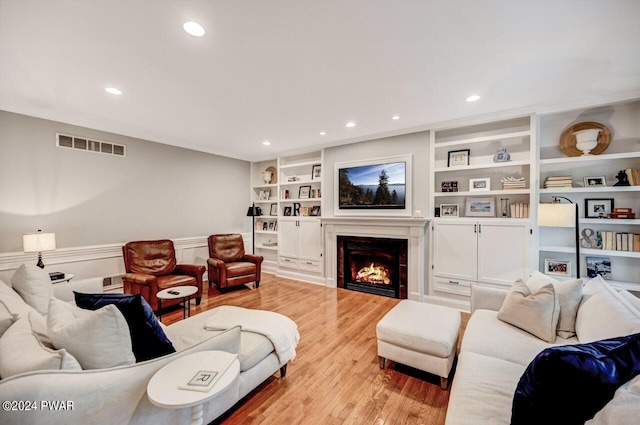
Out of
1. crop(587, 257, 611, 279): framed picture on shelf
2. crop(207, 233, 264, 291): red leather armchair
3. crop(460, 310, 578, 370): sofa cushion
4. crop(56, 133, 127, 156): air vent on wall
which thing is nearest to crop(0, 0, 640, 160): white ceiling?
crop(56, 133, 127, 156): air vent on wall

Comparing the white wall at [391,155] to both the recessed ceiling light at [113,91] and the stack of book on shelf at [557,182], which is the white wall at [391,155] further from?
the recessed ceiling light at [113,91]

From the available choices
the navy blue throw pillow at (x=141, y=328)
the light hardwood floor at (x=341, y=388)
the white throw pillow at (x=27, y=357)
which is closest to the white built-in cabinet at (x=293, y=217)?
the light hardwood floor at (x=341, y=388)

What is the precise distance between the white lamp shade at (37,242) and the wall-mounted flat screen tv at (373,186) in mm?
3967

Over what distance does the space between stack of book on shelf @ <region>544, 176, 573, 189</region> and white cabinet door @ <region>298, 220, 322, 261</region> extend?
340 centimetres

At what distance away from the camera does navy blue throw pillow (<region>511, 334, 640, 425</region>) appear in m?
0.90

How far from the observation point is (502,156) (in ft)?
11.3

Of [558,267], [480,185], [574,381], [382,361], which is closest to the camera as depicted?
[574,381]

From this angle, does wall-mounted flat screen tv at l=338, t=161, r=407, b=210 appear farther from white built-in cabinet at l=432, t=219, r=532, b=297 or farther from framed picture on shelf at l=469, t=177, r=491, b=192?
framed picture on shelf at l=469, t=177, r=491, b=192

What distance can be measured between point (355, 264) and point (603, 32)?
387 centimetres

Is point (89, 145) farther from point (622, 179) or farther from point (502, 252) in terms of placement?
point (622, 179)

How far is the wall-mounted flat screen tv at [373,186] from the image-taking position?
418cm

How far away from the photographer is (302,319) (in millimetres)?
3365

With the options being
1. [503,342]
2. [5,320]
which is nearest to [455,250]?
[503,342]

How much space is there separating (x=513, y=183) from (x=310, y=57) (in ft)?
9.82
